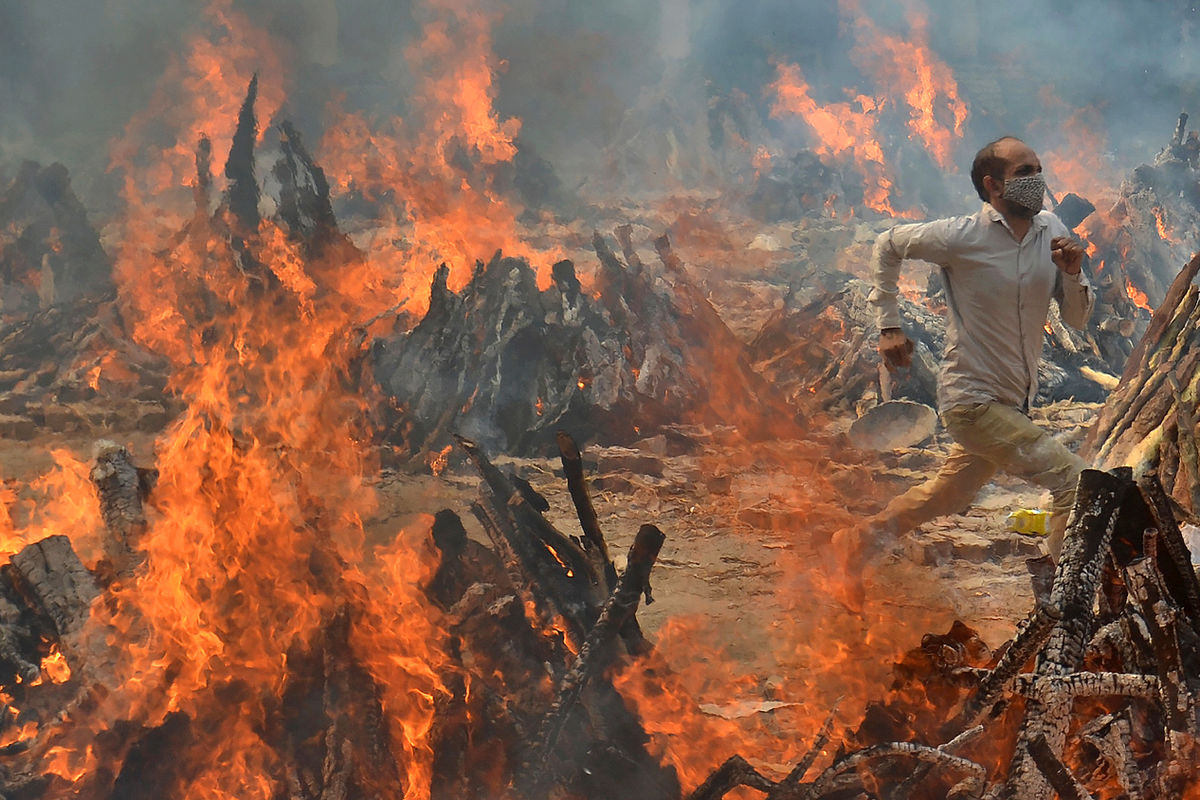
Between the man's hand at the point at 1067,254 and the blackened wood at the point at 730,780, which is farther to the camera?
the man's hand at the point at 1067,254

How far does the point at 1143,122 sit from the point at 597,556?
884 centimetres

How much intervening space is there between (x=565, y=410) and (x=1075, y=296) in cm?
338

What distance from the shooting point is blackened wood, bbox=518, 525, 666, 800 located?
2674mm

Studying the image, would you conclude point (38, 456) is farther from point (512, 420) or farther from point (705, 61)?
point (705, 61)

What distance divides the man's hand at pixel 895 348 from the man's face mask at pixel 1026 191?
0.60 metres

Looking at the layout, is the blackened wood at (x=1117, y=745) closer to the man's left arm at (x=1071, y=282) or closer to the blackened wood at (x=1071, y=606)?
the blackened wood at (x=1071, y=606)

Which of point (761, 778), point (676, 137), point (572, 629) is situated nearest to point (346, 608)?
point (572, 629)

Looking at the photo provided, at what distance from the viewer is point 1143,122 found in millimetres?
8484

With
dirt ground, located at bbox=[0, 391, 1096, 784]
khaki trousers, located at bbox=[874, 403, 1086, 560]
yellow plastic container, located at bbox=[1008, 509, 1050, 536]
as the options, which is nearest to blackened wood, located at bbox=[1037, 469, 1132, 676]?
khaki trousers, located at bbox=[874, 403, 1086, 560]

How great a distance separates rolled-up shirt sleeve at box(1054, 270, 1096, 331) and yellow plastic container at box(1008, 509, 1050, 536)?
1.92 meters

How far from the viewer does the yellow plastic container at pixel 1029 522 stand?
4348mm

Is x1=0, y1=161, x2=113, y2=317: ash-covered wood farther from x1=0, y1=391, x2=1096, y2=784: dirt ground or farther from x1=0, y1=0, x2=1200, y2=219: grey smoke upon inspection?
x1=0, y1=391, x2=1096, y2=784: dirt ground

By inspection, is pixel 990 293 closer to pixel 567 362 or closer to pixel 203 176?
pixel 567 362

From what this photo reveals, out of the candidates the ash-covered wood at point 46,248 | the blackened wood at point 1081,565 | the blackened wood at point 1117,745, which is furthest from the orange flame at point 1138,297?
the ash-covered wood at point 46,248
